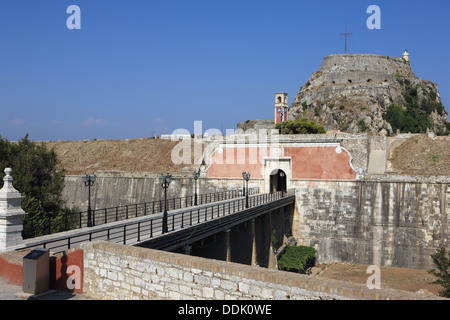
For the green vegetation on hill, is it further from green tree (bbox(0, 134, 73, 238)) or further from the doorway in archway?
green tree (bbox(0, 134, 73, 238))

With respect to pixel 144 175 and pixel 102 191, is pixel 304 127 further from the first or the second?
pixel 102 191

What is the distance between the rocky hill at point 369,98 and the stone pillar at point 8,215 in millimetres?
48566

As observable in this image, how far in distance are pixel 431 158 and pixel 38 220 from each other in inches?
1101

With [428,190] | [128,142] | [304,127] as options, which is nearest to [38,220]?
[428,190]

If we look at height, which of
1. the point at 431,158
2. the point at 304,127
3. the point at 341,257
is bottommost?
the point at 341,257

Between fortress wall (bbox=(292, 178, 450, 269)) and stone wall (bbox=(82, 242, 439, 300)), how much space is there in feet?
72.7

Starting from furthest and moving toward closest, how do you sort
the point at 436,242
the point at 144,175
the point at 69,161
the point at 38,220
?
the point at 69,161 → the point at 144,175 → the point at 436,242 → the point at 38,220

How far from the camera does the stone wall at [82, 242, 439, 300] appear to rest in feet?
19.8

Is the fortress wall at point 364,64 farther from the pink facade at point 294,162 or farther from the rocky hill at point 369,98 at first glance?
the pink facade at point 294,162

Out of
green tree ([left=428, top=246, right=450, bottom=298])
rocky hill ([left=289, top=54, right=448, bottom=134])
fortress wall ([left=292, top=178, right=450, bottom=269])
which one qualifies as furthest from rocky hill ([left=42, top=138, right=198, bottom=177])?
rocky hill ([left=289, top=54, right=448, bottom=134])

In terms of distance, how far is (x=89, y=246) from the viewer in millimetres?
9133

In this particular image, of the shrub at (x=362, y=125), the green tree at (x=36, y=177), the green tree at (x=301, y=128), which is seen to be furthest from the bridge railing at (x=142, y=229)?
the shrub at (x=362, y=125)

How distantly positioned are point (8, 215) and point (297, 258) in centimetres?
1921

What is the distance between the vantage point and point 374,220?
89.4 feet
